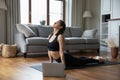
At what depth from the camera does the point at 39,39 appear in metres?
4.52

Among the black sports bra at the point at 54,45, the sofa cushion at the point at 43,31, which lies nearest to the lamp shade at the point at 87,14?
the sofa cushion at the point at 43,31

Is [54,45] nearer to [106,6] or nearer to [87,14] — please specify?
[106,6]

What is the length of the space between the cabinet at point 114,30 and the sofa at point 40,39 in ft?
1.65

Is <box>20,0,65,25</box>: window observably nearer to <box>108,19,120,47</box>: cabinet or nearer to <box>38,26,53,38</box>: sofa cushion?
<box>38,26,53,38</box>: sofa cushion

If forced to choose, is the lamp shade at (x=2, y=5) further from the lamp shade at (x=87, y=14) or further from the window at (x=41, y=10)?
the lamp shade at (x=87, y=14)

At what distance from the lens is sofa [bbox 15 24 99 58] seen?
4.46 m

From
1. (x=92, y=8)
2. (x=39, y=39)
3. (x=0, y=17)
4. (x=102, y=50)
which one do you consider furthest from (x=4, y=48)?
(x=92, y=8)

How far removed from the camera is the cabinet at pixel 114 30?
5.40 metres

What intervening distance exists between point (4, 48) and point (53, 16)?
8.38ft

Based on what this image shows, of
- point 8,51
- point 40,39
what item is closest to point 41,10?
point 40,39

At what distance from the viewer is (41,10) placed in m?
6.32

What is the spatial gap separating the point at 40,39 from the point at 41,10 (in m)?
2.04

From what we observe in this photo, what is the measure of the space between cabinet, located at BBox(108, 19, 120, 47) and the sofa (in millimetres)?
504

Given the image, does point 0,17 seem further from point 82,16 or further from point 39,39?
point 82,16
